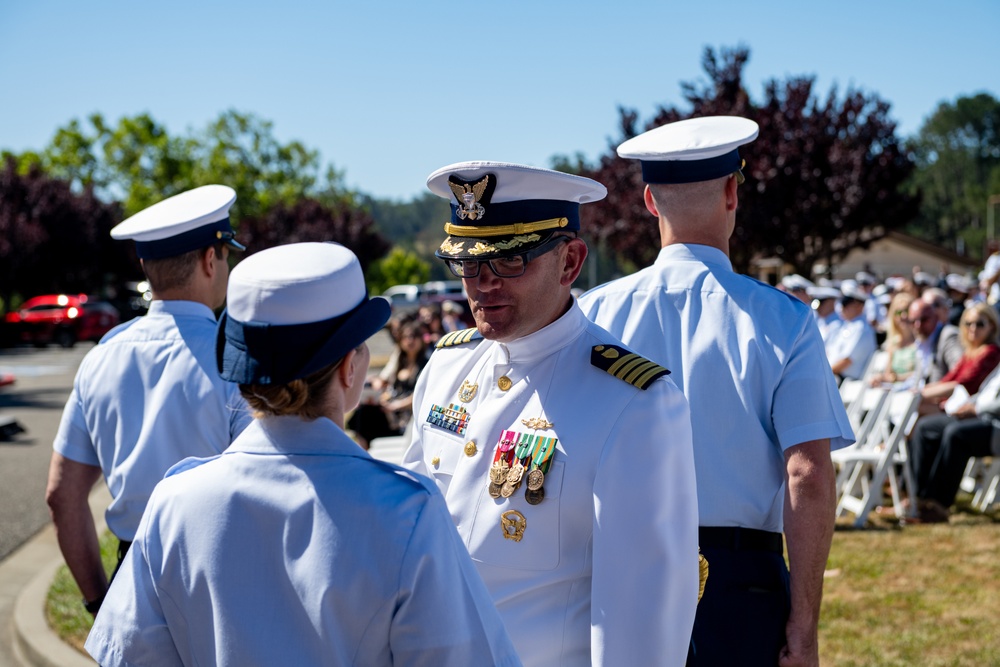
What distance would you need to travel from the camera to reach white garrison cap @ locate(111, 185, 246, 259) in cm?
324

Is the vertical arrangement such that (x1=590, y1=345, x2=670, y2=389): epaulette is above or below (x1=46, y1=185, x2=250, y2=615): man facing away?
above

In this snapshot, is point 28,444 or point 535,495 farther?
point 28,444

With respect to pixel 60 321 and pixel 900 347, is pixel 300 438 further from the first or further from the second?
pixel 60 321

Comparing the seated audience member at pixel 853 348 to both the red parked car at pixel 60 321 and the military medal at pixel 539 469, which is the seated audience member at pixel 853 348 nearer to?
the military medal at pixel 539 469

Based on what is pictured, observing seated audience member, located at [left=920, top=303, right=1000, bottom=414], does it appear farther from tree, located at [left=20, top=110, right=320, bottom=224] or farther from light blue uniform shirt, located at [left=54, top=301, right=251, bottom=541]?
tree, located at [left=20, top=110, right=320, bottom=224]

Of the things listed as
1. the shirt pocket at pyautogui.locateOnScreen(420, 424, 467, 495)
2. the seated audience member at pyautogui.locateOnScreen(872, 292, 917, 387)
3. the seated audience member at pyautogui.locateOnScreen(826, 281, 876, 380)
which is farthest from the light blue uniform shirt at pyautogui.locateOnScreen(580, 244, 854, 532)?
the seated audience member at pyautogui.locateOnScreen(826, 281, 876, 380)

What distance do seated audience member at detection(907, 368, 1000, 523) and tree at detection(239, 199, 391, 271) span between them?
3842 cm

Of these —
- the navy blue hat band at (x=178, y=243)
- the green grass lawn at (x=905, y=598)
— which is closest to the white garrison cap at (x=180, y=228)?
the navy blue hat band at (x=178, y=243)

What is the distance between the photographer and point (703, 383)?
2764 millimetres

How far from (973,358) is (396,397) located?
18.8 ft

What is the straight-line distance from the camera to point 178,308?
3273 mm

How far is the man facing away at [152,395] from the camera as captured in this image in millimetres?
Result: 3131

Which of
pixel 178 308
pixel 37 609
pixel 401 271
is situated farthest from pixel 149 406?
pixel 401 271

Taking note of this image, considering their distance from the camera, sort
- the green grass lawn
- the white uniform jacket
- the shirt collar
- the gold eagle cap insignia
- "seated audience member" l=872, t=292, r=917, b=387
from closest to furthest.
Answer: the shirt collar, the white uniform jacket, the gold eagle cap insignia, the green grass lawn, "seated audience member" l=872, t=292, r=917, b=387
